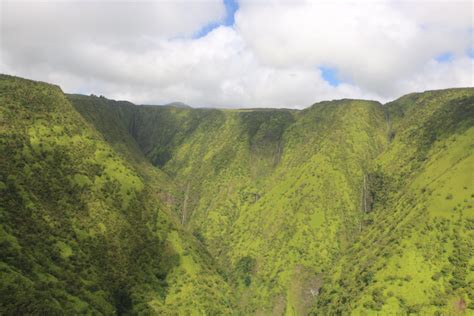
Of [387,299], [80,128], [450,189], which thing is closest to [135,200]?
[80,128]

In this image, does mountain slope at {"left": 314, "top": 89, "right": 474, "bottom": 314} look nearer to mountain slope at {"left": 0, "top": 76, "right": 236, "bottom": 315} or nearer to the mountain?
the mountain

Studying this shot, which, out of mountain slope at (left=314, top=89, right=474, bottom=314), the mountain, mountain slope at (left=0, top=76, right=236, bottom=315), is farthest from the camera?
mountain slope at (left=314, top=89, right=474, bottom=314)

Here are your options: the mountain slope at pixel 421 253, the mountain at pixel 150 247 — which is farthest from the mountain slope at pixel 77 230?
the mountain slope at pixel 421 253

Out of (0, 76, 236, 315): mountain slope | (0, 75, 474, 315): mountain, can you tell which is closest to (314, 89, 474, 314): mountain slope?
(0, 75, 474, 315): mountain

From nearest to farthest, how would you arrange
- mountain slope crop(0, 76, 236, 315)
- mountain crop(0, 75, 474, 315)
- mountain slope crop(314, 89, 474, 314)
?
mountain slope crop(0, 76, 236, 315)
mountain crop(0, 75, 474, 315)
mountain slope crop(314, 89, 474, 314)

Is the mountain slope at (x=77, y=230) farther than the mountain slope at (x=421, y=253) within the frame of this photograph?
No

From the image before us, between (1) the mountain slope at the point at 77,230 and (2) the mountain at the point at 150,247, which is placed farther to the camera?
(2) the mountain at the point at 150,247

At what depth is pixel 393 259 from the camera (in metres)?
155

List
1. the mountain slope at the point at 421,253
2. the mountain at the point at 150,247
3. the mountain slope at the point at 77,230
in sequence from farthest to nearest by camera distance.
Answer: the mountain slope at the point at 421,253, the mountain at the point at 150,247, the mountain slope at the point at 77,230

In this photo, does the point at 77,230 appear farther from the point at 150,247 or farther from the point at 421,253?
the point at 421,253

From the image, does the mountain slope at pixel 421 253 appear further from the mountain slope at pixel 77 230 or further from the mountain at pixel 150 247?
the mountain slope at pixel 77 230

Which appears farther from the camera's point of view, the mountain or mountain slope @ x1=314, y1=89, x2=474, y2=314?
mountain slope @ x1=314, y1=89, x2=474, y2=314

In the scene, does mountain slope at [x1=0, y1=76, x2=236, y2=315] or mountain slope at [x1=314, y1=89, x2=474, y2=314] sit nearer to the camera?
mountain slope at [x1=0, y1=76, x2=236, y2=315]

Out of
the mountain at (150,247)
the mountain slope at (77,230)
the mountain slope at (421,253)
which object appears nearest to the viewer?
the mountain slope at (77,230)
